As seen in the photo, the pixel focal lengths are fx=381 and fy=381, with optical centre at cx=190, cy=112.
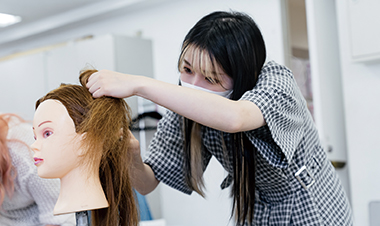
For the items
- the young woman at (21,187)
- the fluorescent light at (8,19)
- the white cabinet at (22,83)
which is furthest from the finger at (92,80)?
the fluorescent light at (8,19)

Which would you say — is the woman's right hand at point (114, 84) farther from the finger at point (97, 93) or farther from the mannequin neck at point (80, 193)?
the mannequin neck at point (80, 193)

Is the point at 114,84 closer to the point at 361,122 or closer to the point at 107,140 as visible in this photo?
the point at 107,140

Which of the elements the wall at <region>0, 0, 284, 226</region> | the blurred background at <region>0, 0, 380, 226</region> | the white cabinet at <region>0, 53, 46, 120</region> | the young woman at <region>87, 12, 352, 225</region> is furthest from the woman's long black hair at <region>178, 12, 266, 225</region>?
the white cabinet at <region>0, 53, 46, 120</region>

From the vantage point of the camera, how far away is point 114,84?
0.84 m

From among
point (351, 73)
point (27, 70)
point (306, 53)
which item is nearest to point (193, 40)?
point (351, 73)

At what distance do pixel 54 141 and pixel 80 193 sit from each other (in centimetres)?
14

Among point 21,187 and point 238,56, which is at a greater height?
point 238,56

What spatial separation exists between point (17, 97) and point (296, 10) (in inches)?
113

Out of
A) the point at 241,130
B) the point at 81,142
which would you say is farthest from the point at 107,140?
the point at 241,130

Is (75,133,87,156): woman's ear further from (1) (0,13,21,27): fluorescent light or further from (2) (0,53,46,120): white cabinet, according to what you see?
(1) (0,13,21,27): fluorescent light

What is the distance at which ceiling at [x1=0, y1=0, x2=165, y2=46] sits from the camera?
332cm

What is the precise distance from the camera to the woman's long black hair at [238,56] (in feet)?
3.39

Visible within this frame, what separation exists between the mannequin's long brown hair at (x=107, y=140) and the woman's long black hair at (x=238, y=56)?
29cm

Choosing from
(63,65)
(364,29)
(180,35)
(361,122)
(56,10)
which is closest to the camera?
(364,29)
